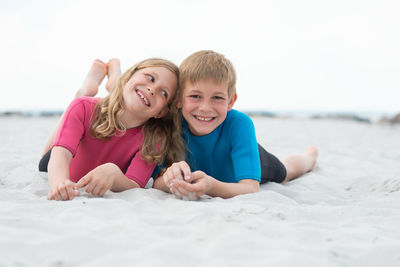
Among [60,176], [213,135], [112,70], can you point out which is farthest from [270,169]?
[112,70]

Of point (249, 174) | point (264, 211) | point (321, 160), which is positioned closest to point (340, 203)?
point (249, 174)

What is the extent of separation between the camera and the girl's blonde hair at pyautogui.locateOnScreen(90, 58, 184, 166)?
2533 millimetres

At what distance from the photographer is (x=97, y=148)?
2633 mm

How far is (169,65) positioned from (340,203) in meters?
1.53

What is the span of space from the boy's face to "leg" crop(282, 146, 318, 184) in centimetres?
128

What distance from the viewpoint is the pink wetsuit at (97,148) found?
2473 mm

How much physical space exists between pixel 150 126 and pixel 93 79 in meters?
1.56

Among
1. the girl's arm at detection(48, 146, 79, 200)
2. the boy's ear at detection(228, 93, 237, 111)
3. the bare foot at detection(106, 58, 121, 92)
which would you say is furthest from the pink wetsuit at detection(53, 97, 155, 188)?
the bare foot at detection(106, 58, 121, 92)

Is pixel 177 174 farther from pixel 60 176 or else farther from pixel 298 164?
pixel 298 164

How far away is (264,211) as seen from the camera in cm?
182

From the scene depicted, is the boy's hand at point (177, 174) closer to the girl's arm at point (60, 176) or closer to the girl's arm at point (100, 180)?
the girl's arm at point (100, 180)

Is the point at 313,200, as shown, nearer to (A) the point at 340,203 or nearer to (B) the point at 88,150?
(A) the point at 340,203

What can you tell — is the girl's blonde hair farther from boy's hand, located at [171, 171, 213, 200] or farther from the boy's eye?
boy's hand, located at [171, 171, 213, 200]

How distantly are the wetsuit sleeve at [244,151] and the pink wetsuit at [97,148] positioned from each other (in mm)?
592
